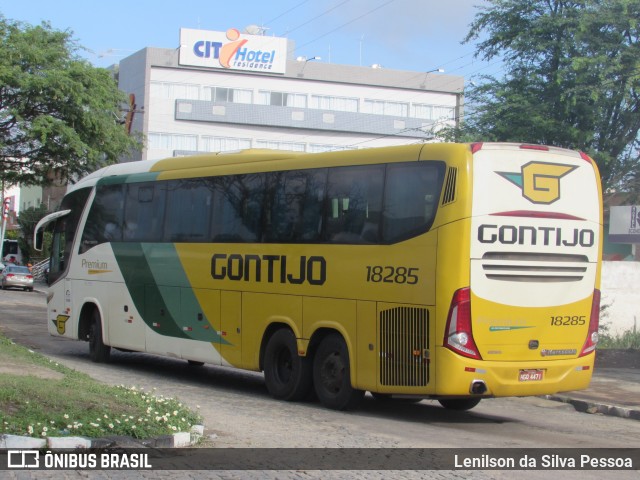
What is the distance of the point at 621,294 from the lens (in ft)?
83.1

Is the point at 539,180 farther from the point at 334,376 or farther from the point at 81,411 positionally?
the point at 81,411

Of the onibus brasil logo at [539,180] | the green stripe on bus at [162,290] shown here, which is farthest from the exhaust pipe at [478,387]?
the green stripe on bus at [162,290]

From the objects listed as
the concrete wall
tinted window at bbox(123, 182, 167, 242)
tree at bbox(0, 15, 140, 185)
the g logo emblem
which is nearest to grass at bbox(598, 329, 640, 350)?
the concrete wall

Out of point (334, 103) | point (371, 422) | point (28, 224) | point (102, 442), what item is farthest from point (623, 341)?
point (28, 224)

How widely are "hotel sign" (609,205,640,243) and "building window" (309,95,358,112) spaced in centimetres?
5533

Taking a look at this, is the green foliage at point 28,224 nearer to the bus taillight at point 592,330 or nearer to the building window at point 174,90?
the building window at point 174,90

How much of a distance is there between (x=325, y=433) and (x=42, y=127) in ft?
71.9

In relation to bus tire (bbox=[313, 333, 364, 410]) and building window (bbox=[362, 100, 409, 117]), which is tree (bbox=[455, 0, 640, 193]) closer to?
bus tire (bbox=[313, 333, 364, 410])

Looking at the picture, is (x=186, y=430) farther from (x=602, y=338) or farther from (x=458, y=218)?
(x=602, y=338)

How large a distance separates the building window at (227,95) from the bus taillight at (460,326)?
221ft

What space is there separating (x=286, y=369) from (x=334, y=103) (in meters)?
69.0

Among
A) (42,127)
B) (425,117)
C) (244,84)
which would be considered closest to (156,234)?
(42,127)

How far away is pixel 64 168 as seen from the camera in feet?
105

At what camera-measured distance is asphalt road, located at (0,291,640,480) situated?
9.82 metres
